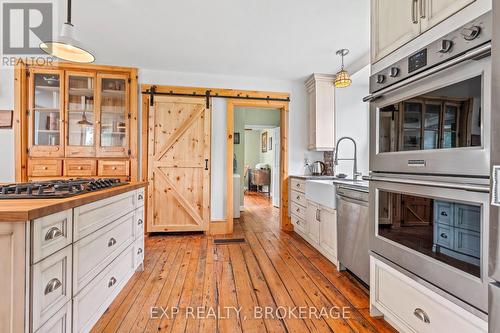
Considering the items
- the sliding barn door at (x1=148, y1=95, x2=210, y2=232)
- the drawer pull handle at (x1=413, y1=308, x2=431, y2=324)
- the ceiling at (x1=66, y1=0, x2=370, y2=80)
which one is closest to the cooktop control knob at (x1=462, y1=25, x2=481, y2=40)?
the drawer pull handle at (x1=413, y1=308, x2=431, y2=324)

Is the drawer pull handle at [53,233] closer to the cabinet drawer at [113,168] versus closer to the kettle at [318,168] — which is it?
the cabinet drawer at [113,168]

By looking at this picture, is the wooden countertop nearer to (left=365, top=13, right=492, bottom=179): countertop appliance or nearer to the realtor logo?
(left=365, top=13, right=492, bottom=179): countertop appliance

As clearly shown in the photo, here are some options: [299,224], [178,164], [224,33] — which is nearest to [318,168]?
[299,224]

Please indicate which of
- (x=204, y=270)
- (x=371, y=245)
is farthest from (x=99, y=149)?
(x=371, y=245)

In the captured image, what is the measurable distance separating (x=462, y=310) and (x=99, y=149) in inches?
153

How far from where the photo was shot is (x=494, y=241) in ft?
2.28

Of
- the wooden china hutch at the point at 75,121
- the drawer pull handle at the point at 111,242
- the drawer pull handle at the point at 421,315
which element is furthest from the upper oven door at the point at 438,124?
the wooden china hutch at the point at 75,121

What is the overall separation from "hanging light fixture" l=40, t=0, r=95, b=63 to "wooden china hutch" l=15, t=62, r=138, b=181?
62.7 inches

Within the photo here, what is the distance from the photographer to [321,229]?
2703 mm

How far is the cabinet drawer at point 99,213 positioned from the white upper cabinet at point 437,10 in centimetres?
198

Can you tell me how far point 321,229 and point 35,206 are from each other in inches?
98.2

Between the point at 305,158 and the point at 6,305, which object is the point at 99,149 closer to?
the point at 6,305

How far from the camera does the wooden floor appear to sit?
1561 mm

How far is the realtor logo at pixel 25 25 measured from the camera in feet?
7.10
